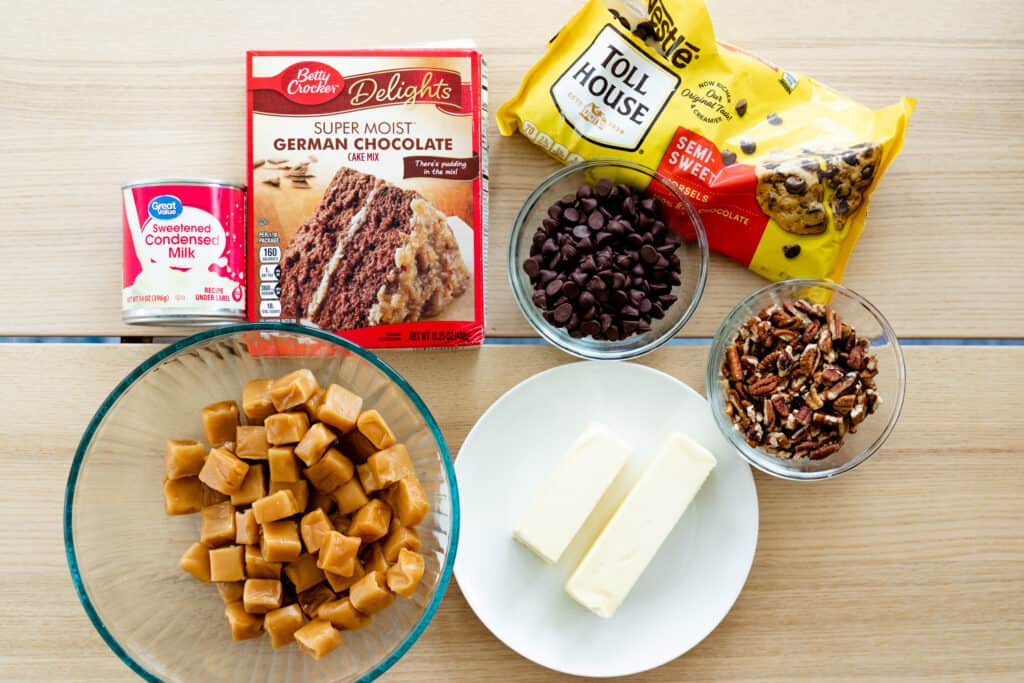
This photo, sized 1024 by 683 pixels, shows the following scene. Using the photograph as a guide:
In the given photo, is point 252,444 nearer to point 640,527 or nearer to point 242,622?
point 242,622

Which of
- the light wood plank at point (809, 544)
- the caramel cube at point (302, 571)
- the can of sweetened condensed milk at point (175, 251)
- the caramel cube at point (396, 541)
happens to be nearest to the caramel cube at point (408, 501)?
the caramel cube at point (396, 541)

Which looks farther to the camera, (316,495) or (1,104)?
(1,104)

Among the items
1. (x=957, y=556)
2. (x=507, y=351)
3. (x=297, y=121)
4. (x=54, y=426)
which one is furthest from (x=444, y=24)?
(x=957, y=556)

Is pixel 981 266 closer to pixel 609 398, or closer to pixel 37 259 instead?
pixel 609 398

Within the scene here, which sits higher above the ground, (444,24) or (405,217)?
(444,24)

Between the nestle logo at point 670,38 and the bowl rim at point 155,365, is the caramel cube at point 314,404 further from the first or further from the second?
the nestle logo at point 670,38

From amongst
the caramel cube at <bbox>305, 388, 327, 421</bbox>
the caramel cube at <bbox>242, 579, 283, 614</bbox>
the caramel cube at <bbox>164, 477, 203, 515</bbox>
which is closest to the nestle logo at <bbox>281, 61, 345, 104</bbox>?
the caramel cube at <bbox>305, 388, 327, 421</bbox>

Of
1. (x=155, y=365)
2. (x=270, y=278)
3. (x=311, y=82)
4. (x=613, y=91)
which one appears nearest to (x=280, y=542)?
(x=155, y=365)

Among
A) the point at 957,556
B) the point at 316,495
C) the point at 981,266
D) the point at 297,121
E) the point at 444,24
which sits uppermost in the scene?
the point at 444,24
